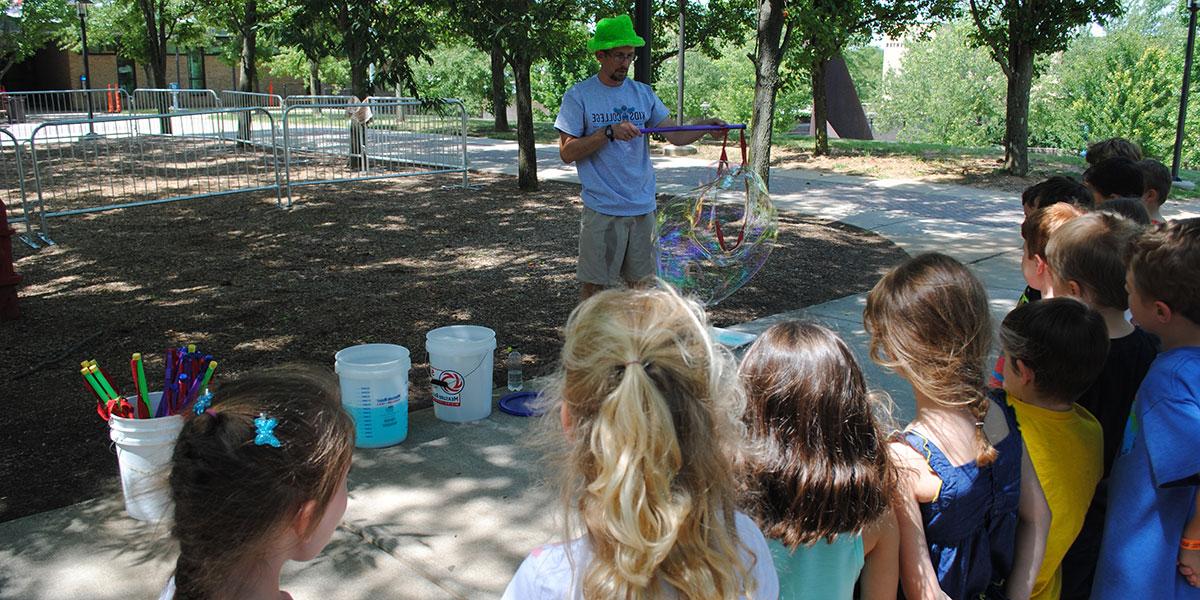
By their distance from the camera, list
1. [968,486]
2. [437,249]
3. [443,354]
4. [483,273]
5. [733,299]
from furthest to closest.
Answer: [437,249] → [483,273] → [733,299] → [443,354] → [968,486]

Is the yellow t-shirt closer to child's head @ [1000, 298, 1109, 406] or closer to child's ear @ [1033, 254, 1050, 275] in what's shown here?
child's head @ [1000, 298, 1109, 406]

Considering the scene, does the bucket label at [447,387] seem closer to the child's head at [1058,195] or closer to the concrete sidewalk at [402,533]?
the concrete sidewalk at [402,533]

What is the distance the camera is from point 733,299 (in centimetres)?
698

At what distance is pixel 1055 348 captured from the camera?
222cm

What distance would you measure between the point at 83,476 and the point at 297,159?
41.5 feet

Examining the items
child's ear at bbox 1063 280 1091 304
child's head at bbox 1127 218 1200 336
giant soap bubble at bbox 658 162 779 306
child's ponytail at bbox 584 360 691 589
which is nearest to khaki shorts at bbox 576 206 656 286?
giant soap bubble at bbox 658 162 779 306

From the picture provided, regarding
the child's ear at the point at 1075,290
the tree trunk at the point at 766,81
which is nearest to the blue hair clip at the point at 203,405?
the child's ear at the point at 1075,290

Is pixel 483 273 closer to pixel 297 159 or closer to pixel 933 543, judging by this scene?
pixel 933 543

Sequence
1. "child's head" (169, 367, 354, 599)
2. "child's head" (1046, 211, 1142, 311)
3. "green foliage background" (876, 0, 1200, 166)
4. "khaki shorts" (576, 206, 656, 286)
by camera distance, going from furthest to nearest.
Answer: "green foliage background" (876, 0, 1200, 166) → "khaki shorts" (576, 206, 656, 286) → "child's head" (1046, 211, 1142, 311) → "child's head" (169, 367, 354, 599)

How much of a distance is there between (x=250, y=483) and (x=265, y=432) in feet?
0.27

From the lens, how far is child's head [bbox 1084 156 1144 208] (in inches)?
170

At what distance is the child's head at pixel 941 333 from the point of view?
2.13m

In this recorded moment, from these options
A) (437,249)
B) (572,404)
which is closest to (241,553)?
(572,404)

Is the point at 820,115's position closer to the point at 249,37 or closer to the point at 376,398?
the point at 249,37
